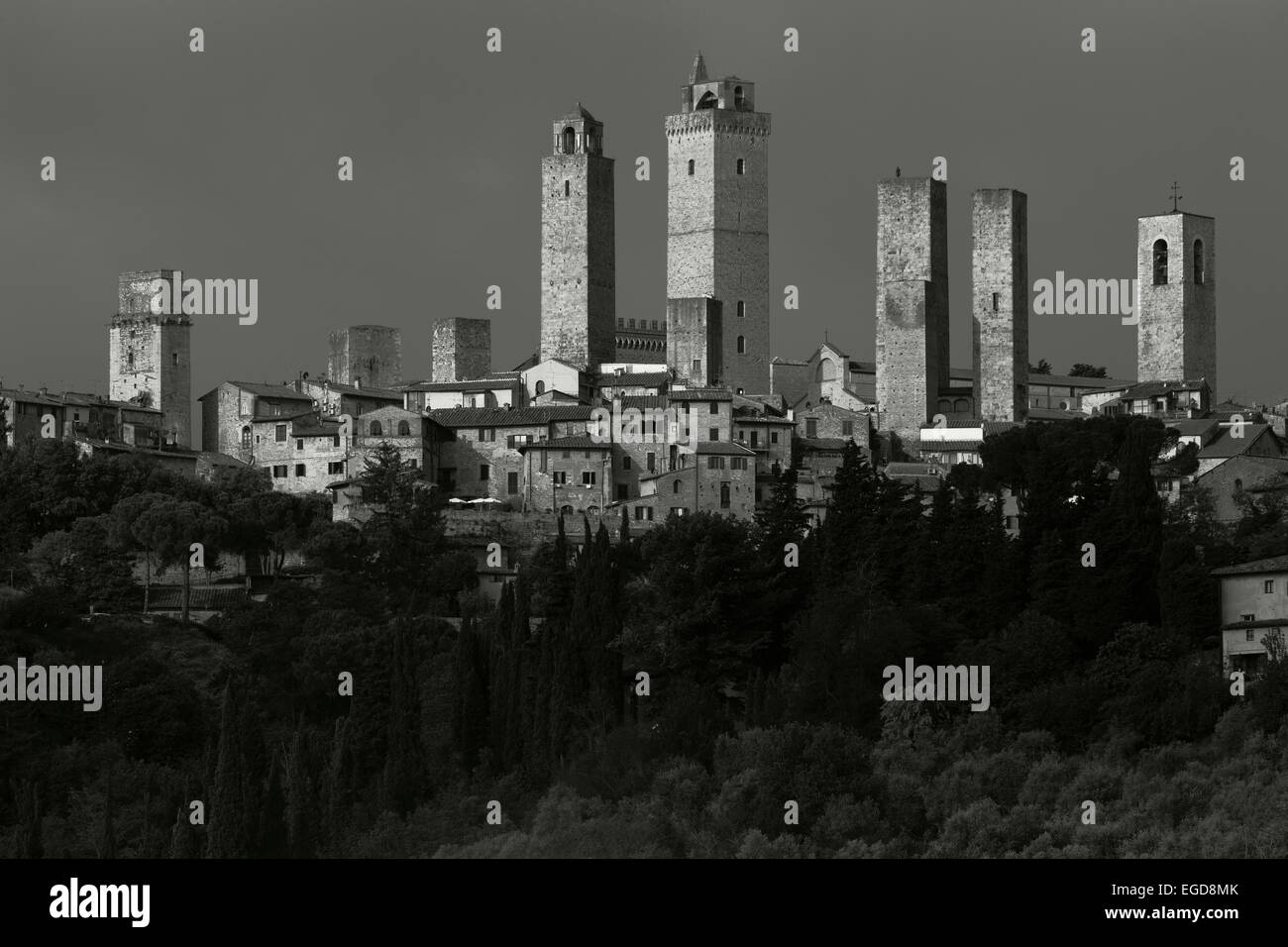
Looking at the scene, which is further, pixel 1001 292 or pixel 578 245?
pixel 578 245

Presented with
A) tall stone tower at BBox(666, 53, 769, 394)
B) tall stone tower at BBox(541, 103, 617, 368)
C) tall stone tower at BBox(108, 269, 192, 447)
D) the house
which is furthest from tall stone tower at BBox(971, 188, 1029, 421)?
the house

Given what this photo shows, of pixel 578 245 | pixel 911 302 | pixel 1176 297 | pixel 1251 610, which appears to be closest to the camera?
pixel 1251 610

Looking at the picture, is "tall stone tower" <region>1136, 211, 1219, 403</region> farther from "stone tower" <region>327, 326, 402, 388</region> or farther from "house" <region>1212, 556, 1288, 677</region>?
"house" <region>1212, 556, 1288, 677</region>

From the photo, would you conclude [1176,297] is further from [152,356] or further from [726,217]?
[152,356]

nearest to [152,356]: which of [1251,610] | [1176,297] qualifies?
[1176,297]

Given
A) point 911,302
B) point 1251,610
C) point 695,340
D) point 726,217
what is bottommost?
point 1251,610

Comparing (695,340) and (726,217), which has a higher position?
(726,217)

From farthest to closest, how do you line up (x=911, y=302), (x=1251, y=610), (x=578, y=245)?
1. (x=578, y=245)
2. (x=911, y=302)
3. (x=1251, y=610)
